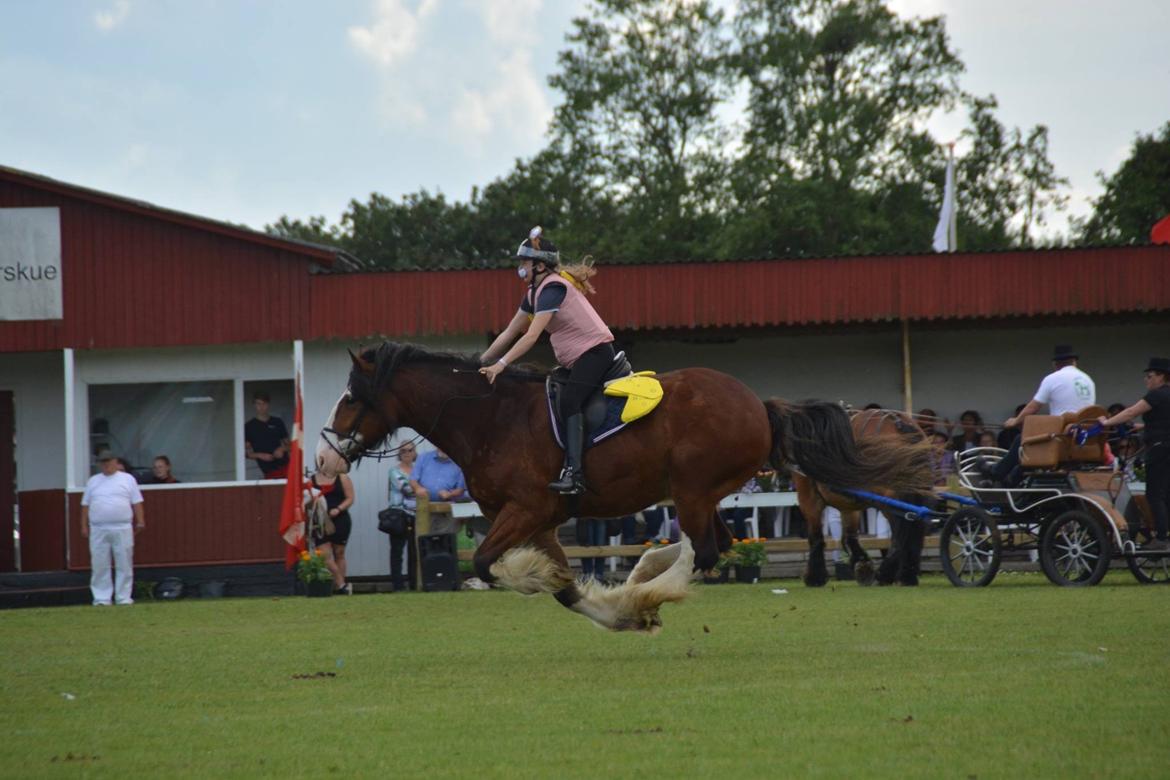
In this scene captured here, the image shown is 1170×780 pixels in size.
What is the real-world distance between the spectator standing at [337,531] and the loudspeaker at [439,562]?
1.16 m

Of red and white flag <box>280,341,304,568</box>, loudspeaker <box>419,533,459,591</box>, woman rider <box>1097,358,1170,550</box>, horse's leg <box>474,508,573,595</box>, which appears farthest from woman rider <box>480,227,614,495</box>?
red and white flag <box>280,341,304,568</box>

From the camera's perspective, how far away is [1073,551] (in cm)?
1523

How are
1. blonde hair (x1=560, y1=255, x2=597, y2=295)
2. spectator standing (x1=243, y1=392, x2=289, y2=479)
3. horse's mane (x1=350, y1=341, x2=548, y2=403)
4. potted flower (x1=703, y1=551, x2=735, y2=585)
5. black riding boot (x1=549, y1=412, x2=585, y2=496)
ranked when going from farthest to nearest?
spectator standing (x1=243, y1=392, x2=289, y2=479) → potted flower (x1=703, y1=551, x2=735, y2=585) → horse's mane (x1=350, y1=341, x2=548, y2=403) → blonde hair (x1=560, y1=255, x2=597, y2=295) → black riding boot (x1=549, y1=412, x2=585, y2=496)

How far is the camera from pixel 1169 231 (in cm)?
2583

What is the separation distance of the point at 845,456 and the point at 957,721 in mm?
4890

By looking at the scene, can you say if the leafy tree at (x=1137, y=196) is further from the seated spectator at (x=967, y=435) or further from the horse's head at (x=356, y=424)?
the horse's head at (x=356, y=424)

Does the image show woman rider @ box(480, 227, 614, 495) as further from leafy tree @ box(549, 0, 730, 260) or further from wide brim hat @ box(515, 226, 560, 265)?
leafy tree @ box(549, 0, 730, 260)

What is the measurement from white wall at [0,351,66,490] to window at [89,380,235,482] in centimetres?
85

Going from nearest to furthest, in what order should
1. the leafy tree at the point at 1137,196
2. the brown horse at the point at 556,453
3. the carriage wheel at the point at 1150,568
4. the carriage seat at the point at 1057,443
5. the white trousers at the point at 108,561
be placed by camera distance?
the brown horse at the point at 556,453 → the carriage seat at the point at 1057,443 → the carriage wheel at the point at 1150,568 → the white trousers at the point at 108,561 → the leafy tree at the point at 1137,196

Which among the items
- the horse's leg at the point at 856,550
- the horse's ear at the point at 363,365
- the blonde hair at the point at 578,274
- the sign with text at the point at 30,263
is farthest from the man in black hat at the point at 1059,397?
the sign with text at the point at 30,263

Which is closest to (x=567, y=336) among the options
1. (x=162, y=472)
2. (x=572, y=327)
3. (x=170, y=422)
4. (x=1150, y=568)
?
(x=572, y=327)

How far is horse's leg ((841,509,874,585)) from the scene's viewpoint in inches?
651

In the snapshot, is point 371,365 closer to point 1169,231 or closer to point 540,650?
point 540,650

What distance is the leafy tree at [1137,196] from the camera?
48.2m
